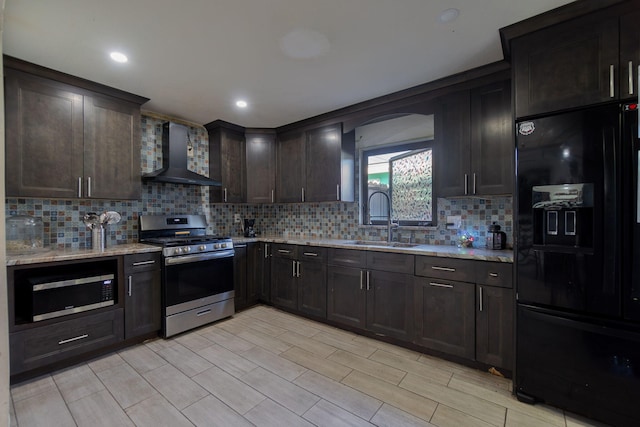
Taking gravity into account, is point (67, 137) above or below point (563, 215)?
above

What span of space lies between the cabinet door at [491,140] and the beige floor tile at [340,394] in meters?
1.84

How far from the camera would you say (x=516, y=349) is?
6.25ft

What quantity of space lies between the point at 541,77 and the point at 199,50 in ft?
7.72

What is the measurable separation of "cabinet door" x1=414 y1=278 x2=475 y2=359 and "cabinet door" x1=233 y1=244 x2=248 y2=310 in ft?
6.87

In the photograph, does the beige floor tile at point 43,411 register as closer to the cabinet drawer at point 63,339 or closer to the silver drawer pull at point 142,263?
the cabinet drawer at point 63,339

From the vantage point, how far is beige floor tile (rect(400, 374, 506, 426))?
1.75 meters

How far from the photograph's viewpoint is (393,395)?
76.5 inches

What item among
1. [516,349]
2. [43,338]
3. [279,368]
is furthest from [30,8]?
[516,349]

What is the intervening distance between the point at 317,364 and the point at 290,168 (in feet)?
7.85

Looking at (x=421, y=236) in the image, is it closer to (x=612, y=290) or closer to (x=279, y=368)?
(x=612, y=290)

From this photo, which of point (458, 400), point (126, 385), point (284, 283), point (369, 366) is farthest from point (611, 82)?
point (126, 385)

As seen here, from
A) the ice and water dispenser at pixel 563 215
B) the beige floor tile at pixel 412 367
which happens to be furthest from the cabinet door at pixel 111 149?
the ice and water dispenser at pixel 563 215

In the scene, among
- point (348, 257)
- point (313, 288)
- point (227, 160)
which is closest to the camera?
point (348, 257)

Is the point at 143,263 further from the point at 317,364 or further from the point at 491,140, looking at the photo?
the point at 491,140
